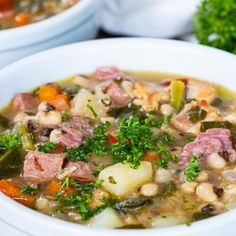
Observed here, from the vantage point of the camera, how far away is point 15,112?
3.81 metres

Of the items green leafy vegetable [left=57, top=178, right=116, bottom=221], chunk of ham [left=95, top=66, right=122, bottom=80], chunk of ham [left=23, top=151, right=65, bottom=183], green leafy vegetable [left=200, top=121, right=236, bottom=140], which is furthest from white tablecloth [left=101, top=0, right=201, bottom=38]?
green leafy vegetable [left=57, top=178, right=116, bottom=221]

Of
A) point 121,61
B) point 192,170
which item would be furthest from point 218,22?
point 192,170

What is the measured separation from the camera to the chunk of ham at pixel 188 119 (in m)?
3.53

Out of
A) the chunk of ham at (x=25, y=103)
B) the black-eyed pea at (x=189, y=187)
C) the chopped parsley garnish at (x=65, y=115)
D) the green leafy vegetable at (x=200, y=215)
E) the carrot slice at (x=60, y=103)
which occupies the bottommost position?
the chunk of ham at (x=25, y=103)

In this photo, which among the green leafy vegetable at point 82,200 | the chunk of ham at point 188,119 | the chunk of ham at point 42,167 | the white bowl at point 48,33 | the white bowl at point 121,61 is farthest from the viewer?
the white bowl at point 48,33

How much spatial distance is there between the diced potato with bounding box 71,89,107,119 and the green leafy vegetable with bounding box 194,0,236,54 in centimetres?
121

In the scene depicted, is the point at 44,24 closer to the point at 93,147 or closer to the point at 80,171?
the point at 93,147

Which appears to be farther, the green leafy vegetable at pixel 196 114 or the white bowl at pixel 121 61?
the white bowl at pixel 121 61

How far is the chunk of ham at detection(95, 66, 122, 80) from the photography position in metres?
4.07

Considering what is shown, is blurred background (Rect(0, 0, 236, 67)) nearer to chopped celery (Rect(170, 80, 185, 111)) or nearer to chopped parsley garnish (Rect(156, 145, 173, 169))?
chopped celery (Rect(170, 80, 185, 111))

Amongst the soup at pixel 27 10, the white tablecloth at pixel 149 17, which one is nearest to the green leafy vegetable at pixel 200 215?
the soup at pixel 27 10

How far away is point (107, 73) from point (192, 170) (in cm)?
115

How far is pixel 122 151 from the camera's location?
332 centimetres

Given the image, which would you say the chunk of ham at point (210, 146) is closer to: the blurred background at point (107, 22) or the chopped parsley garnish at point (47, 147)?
the chopped parsley garnish at point (47, 147)
